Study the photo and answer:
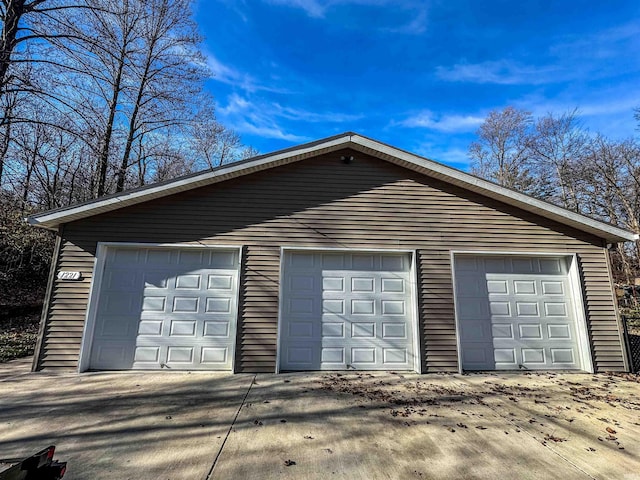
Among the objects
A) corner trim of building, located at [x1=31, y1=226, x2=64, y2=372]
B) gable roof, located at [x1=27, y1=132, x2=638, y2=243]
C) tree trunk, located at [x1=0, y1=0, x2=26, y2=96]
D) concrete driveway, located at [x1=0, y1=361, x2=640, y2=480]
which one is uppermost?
tree trunk, located at [x1=0, y1=0, x2=26, y2=96]

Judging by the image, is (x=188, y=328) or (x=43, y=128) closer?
(x=188, y=328)

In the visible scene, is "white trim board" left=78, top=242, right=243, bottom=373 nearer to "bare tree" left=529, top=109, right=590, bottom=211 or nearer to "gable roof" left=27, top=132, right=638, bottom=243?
"gable roof" left=27, top=132, right=638, bottom=243

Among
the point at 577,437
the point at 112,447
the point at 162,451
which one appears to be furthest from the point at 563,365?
the point at 112,447

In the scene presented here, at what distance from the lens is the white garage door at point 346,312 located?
18.6 ft

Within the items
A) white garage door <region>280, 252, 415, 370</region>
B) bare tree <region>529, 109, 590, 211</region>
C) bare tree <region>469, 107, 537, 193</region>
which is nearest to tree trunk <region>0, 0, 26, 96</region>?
white garage door <region>280, 252, 415, 370</region>

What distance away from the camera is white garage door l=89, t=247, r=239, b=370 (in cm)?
551

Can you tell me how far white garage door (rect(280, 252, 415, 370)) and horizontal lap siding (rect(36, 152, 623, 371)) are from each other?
29 centimetres

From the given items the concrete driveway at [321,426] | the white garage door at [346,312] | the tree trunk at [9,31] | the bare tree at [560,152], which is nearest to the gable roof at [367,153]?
the white garage door at [346,312]

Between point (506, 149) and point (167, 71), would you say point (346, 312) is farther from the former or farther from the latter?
point (506, 149)

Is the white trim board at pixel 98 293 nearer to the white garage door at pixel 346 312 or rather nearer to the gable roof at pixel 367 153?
the gable roof at pixel 367 153

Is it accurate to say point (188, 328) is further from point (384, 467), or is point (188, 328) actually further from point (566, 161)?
point (566, 161)

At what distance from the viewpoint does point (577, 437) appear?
318cm

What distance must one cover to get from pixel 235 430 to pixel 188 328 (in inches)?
113

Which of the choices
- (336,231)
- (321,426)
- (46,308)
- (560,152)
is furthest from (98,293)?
(560,152)
